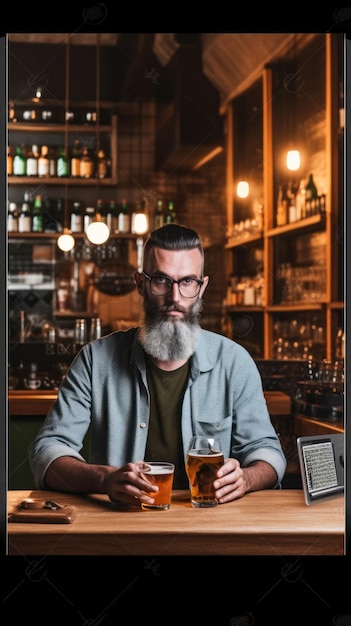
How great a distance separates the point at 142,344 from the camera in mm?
2135

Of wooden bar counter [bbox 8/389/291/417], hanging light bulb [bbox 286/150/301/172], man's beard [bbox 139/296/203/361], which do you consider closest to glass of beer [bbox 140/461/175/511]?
man's beard [bbox 139/296/203/361]

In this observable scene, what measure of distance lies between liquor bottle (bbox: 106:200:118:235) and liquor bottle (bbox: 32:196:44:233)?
1.64 feet

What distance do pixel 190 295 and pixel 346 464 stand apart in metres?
0.72

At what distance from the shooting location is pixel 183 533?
1.38 m

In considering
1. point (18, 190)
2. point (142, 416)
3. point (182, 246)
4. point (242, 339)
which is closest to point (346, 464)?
point (142, 416)

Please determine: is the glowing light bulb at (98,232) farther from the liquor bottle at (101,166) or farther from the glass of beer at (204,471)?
the glass of beer at (204,471)

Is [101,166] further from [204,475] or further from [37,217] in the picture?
[204,475]

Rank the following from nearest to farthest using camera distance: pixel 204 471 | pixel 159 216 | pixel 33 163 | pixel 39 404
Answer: pixel 204 471 < pixel 39 404 < pixel 33 163 < pixel 159 216

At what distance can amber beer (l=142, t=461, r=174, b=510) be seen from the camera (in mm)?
1470

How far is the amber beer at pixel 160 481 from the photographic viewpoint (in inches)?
57.9

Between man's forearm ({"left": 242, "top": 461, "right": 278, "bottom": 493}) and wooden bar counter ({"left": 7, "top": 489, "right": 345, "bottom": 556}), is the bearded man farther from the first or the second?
wooden bar counter ({"left": 7, "top": 489, "right": 345, "bottom": 556})

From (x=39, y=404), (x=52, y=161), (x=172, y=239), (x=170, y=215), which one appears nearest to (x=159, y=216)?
(x=170, y=215)

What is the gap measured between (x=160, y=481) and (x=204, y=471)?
3.9 inches
